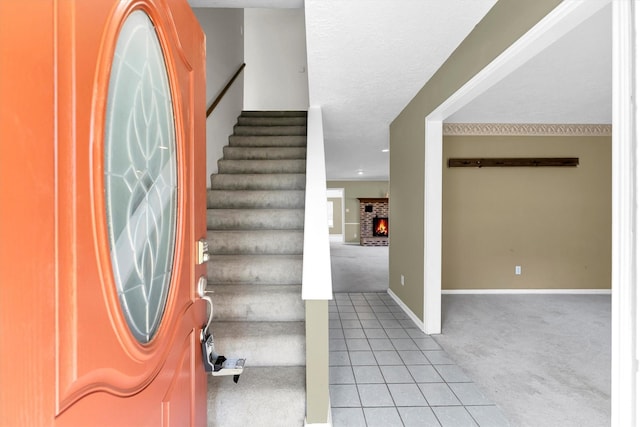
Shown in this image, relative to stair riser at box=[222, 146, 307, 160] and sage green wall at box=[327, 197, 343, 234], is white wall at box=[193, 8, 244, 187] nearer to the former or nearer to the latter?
stair riser at box=[222, 146, 307, 160]

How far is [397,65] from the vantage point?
2510 mm

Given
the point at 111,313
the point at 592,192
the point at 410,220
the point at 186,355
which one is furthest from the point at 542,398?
the point at 592,192

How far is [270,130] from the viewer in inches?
151

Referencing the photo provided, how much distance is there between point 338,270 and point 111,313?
5.86 meters

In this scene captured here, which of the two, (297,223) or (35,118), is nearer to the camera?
(35,118)

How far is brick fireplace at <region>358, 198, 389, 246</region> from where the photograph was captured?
37.7 ft

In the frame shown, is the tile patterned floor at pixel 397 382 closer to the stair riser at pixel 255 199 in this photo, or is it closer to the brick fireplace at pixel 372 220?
the stair riser at pixel 255 199

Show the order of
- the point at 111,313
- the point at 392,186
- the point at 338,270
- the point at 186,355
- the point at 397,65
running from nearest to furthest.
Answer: the point at 111,313
the point at 186,355
the point at 397,65
the point at 392,186
the point at 338,270

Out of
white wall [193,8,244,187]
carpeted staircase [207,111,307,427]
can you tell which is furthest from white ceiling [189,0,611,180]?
white wall [193,8,244,187]

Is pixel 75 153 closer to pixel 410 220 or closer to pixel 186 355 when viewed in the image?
pixel 186 355

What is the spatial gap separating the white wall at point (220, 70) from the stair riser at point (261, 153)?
129 millimetres

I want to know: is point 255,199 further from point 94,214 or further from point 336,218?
point 336,218

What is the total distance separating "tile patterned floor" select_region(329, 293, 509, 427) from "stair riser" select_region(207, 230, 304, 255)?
0.98 metres

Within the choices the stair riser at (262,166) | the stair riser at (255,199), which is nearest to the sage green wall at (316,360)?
the stair riser at (255,199)
